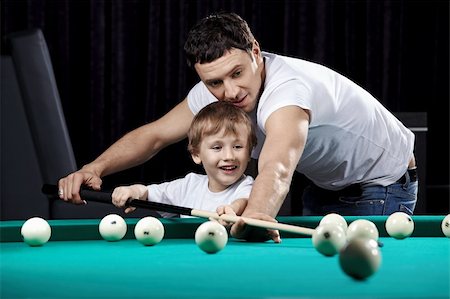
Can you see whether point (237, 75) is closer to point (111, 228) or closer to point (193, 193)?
point (193, 193)

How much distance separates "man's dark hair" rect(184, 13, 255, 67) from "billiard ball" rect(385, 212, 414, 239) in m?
0.79

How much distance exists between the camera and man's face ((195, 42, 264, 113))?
280 cm

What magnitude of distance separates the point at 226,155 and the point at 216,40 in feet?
1.25

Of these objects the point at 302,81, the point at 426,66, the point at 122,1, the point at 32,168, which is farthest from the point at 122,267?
the point at 426,66

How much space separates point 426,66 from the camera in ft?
17.9

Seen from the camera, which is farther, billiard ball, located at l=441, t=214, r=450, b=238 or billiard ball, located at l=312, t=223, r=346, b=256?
billiard ball, located at l=441, t=214, r=450, b=238

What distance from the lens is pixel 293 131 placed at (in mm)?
2521

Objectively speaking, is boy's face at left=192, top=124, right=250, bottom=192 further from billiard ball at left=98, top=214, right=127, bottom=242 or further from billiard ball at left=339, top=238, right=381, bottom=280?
billiard ball at left=339, top=238, right=381, bottom=280

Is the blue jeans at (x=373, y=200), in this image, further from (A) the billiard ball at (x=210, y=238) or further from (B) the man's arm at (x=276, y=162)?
(A) the billiard ball at (x=210, y=238)

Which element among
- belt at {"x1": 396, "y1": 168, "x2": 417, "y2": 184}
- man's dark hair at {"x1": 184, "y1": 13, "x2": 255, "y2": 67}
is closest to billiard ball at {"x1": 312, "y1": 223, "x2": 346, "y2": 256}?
man's dark hair at {"x1": 184, "y1": 13, "x2": 255, "y2": 67}

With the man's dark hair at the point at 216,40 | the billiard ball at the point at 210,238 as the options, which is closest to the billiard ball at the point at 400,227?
the billiard ball at the point at 210,238

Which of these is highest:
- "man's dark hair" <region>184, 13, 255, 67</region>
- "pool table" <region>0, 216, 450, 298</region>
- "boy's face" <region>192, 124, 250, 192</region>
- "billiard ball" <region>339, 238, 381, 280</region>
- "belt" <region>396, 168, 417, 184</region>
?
"man's dark hair" <region>184, 13, 255, 67</region>

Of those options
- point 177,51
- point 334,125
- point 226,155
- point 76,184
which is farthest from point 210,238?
point 177,51

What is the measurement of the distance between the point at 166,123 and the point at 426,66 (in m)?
2.60
